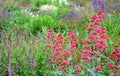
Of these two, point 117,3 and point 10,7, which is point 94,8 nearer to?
point 117,3

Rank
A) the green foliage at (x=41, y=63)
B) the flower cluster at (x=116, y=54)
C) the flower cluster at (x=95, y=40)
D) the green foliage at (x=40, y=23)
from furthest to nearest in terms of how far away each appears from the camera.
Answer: the green foliage at (x=40, y=23)
the green foliage at (x=41, y=63)
the flower cluster at (x=116, y=54)
the flower cluster at (x=95, y=40)

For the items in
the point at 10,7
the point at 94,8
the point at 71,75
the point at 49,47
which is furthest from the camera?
the point at 10,7

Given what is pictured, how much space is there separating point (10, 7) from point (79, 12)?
2.44 m

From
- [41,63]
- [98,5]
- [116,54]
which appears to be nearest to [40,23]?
[98,5]

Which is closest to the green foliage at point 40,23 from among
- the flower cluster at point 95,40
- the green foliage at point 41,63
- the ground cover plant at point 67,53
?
the ground cover plant at point 67,53

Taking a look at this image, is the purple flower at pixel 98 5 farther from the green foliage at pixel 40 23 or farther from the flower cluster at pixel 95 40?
the flower cluster at pixel 95 40

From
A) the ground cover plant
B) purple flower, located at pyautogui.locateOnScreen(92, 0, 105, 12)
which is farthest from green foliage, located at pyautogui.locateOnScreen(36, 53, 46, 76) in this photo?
purple flower, located at pyautogui.locateOnScreen(92, 0, 105, 12)

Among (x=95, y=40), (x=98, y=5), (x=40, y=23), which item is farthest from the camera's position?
(x=98, y=5)

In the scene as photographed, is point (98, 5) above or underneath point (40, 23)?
above

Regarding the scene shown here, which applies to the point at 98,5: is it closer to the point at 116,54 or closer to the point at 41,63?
the point at 41,63

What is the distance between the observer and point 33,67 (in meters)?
3.93

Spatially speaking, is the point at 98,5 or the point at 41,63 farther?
the point at 98,5

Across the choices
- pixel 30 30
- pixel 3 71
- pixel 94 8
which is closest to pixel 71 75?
pixel 3 71

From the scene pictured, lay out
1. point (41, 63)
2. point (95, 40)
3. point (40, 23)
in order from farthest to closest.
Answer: point (40, 23), point (41, 63), point (95, 40)
